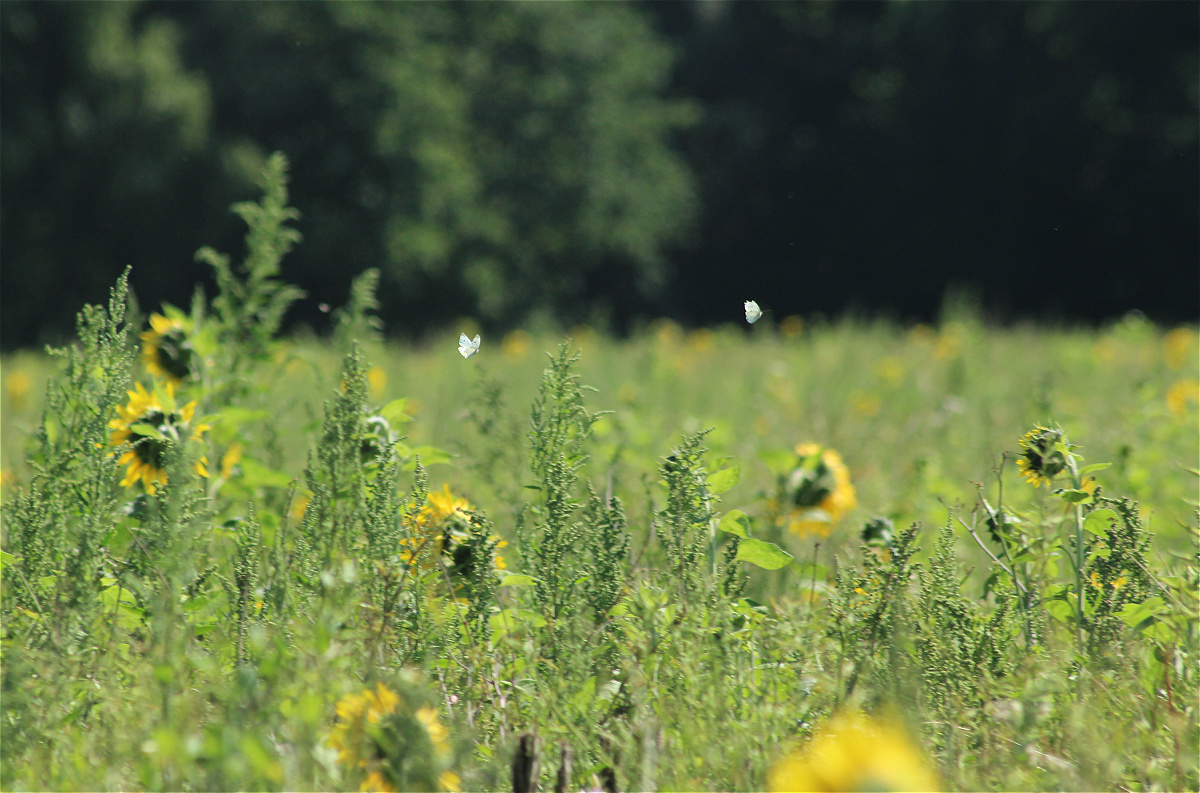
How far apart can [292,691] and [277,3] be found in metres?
19.4

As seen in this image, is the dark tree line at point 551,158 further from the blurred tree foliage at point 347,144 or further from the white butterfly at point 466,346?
the white butterfly at point 466,346

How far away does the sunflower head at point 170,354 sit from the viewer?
1833mm

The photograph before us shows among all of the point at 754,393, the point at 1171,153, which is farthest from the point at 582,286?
the point at 754,393

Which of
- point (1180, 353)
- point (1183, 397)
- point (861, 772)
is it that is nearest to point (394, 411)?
point (861, 772)

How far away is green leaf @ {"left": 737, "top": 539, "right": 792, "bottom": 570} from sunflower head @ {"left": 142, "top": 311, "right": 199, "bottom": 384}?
1.12 meters

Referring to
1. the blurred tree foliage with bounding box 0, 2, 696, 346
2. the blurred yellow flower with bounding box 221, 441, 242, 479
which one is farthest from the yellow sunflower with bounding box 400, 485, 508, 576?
the blurred tree foliage with bounding box 0, 2, 696, 346

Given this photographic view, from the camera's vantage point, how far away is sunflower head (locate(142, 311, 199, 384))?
1.83 m

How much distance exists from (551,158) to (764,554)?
19.6 m

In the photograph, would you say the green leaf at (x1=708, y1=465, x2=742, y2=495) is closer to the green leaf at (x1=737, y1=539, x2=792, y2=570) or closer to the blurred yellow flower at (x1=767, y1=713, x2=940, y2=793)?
the green leaf at (x1=737, y1=539, x2=792, y2=570)

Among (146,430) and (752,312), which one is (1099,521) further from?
(146,430)

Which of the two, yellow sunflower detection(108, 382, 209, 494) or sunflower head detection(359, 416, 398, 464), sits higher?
yellow sunflower detection(108, 382, 209, 494)

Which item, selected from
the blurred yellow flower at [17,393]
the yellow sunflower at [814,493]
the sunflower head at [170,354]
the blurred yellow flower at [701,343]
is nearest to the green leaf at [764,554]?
the yellow sunflower at [814,493]

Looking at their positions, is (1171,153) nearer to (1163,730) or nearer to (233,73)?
(233,73)

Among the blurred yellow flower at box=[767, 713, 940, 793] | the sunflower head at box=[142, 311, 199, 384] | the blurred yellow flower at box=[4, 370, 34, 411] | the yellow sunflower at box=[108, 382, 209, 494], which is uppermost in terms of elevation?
the blurred yellow flower at box=[4, 370, 34, 411]
